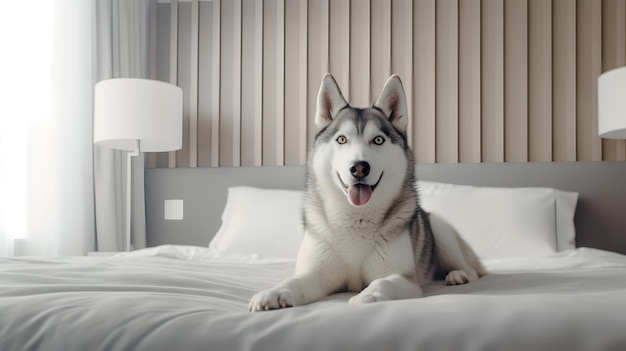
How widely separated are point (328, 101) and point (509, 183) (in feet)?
6.65

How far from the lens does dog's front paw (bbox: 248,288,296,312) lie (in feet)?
2.86

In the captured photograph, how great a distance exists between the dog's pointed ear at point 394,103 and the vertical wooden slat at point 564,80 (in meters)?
2.14

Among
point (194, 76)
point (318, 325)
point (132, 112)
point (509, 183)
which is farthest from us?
point (194, 76)

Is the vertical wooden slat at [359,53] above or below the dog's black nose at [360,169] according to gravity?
above

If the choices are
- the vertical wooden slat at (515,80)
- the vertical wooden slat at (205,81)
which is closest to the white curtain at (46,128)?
the vertical wooden slat at (205,81)

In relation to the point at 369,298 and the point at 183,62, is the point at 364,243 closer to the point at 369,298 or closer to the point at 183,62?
the point at 369,298

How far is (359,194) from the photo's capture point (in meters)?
1.11

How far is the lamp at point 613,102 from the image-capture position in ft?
7.92

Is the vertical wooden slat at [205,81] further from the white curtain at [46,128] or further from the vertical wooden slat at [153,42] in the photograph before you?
the white curtain at [46,128]

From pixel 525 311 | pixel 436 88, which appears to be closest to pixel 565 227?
pixel 436 88

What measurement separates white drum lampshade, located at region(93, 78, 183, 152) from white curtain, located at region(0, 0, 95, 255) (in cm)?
22

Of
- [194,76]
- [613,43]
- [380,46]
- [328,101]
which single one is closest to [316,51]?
[380,46]

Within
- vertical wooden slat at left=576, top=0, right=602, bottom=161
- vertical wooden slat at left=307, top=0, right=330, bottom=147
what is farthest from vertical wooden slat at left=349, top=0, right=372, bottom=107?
vertical wooden slat at left=576, top=0, right=602, bottom=161

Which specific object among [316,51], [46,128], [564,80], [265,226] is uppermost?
[316,51]
